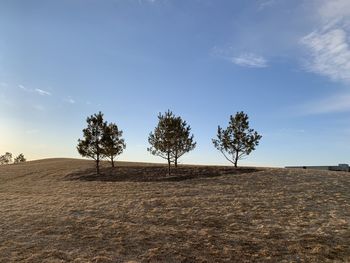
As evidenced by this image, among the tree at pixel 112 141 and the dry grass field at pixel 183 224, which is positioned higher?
the tree at pixel 112 141

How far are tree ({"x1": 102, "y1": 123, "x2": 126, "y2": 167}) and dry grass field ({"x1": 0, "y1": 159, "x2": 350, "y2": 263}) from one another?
57.8ft

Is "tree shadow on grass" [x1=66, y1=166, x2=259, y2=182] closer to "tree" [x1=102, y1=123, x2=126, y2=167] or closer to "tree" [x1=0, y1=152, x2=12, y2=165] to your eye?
"tree" [x1=102, y1=123, x2=126, y2=167]

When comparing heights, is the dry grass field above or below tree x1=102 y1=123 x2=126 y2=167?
below

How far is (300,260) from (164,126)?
36.1 m

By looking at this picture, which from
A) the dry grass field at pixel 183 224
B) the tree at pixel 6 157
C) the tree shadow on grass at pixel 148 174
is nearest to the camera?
the dry grass field at pixel 183 224

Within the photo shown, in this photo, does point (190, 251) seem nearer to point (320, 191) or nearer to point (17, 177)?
point (320, 191)

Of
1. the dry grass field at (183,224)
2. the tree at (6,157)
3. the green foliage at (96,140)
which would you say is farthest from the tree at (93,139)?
the tree at (6,157)

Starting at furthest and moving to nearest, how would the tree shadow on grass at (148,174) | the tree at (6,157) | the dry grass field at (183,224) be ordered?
the tree at (6,157), the tree shadow on grass at (148,174), the dry grass field at (183,224)

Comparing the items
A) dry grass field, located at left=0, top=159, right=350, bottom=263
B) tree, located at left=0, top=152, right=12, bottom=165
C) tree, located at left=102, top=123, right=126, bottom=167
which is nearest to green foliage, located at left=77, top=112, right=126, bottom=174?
tree, located at left=102, top=123, right=126, bottom=167

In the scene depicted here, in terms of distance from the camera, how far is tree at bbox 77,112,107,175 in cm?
5038

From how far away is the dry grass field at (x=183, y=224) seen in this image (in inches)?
562

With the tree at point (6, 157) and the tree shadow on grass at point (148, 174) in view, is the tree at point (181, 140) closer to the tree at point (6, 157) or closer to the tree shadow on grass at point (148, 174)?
the tree shadow on grass at point (148, 174)

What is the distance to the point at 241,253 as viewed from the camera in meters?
14.3

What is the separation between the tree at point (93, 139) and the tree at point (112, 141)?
1.91ft
